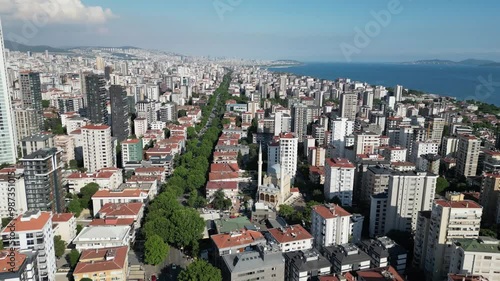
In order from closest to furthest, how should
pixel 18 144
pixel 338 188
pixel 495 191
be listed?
pixel 495 191, pixel 338 188, pixel 18 144

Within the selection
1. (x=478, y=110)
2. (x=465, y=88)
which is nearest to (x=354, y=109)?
→ (x=478, y=110)

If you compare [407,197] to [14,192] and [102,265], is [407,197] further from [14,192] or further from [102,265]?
[14,192]

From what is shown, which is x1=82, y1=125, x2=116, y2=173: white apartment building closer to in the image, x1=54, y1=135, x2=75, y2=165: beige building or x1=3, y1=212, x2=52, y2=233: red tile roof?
x1=54, y1=135, x2=75, y2=165: beige building

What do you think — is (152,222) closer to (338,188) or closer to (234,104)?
(338,188)

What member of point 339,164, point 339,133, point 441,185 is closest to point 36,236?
point 339,164

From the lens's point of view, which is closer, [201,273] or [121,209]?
[201,273]

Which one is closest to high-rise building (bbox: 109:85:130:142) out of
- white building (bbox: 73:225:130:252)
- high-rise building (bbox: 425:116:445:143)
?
white building (bbox: 73:225:130:252)

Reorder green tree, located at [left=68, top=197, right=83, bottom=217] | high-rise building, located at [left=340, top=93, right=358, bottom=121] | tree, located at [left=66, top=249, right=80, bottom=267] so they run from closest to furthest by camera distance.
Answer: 1. tree, located at [left=66, top=249, right=80, bottom=267]
2. green tree, located at [left=68, top=197, right=83, bottom=217]
3. high-rise building, located at [left=340, top=93, right=358, bottom=121]
